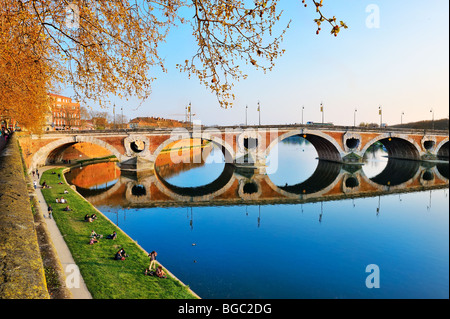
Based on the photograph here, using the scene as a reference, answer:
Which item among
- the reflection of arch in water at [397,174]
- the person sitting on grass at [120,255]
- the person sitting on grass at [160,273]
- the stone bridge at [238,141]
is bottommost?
the person sitting on grass at [160,273]

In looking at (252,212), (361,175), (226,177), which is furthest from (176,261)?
(361,175)

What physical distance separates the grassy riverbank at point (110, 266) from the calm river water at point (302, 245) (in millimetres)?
1867

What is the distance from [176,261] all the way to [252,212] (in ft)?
37.1

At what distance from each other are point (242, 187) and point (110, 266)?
79.1ft

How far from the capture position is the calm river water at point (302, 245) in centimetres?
1334

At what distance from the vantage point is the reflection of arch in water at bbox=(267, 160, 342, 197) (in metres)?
34.1

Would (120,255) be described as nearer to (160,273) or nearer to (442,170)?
(160,273)

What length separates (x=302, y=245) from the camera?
715 inches

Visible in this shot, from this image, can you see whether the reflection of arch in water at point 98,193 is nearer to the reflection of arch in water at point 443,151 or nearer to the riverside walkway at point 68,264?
the riverside walkway at point 68,264

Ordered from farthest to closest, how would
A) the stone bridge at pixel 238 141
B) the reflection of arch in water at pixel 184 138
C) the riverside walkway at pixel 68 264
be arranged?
1. the reflection of arch in water at pixel 184 138
2. the stone bridge at pixel 238 141
3. the riverside walkway at pixel 68 264

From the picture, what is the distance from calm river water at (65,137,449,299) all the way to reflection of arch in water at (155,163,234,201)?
13.7ft

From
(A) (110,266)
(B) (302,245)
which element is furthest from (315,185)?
(A) (110,266)

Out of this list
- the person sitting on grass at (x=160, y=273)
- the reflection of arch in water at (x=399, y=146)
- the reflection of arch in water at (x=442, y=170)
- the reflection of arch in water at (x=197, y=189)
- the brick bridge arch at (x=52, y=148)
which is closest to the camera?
the person sitting on grass at (x=160, y=273)

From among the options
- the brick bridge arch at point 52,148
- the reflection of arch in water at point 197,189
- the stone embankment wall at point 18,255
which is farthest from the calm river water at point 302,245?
the brick bridge arch at point 52,148
